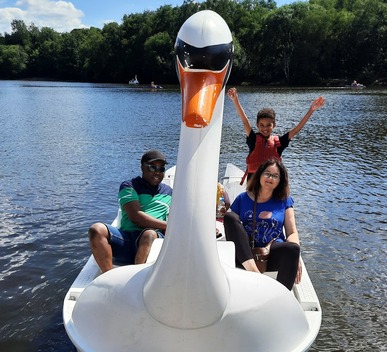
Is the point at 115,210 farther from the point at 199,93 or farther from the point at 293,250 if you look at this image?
the point at 199,93

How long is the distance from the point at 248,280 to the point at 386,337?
2.65 m

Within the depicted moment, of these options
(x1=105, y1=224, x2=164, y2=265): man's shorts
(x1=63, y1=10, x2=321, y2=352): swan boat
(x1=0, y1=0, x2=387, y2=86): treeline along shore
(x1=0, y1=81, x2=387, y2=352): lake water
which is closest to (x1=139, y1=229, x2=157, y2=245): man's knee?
(x1=105, y1=224, x2=164, y2=265): man's shorts

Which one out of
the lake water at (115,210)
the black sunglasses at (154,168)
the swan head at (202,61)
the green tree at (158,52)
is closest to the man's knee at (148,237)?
the black sunglasses at (154,168)

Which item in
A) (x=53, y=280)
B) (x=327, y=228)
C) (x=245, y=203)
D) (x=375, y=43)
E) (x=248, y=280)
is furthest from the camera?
(x=375, y=43)

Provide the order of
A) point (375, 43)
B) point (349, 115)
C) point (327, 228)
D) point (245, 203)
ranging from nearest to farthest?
point (245, 203) → point (327, 228) → point (349, 115) → point (375, 43)

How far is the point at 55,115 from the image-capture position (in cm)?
2592

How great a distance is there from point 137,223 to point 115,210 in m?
4.71

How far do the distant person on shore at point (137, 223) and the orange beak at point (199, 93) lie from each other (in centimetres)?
181

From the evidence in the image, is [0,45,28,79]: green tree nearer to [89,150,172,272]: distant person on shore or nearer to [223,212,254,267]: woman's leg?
[89,150,172,272]: distant person on shore

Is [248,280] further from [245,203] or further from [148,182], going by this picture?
[148,182]

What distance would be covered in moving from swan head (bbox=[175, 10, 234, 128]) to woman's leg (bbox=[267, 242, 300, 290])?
1.74 metres

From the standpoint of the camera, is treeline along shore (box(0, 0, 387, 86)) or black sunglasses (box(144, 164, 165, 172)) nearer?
black sunglasses (box(144, 164, 165, 172))

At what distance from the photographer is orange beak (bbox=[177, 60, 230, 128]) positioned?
260 centimetres

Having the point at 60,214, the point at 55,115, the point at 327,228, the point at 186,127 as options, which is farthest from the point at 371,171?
the point at 55,115
